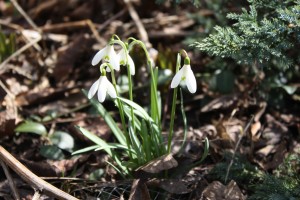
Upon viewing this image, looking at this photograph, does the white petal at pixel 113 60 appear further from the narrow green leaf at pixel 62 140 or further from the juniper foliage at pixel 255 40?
the narrow green leaf at pixel 62 140

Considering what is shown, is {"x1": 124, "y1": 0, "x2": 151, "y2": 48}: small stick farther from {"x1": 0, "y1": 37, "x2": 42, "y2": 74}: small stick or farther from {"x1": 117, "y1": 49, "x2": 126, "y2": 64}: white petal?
{"x1": 117, "y1": 49, "x2": 126, "y2": 64}: white petal

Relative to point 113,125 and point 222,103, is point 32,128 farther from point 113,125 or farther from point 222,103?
point 222,103

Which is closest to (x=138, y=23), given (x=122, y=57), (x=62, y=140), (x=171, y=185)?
(x=62, y=140)

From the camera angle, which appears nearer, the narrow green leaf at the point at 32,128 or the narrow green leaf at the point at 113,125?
the narrow green leaf at the point at 113,125

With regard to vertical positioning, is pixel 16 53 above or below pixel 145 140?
above

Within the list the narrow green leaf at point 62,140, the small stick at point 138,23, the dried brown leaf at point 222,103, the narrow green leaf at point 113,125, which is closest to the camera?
the narrow green leaf at point 113,125

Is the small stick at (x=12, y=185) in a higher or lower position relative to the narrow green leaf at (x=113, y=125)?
lower

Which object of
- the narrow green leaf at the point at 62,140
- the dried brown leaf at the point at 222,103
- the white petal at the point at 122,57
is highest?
the white petal at the point at 122,57

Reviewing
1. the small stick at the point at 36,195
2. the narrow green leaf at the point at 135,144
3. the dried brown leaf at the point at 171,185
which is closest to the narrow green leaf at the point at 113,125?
the narrow green leaf at the point at 135,144

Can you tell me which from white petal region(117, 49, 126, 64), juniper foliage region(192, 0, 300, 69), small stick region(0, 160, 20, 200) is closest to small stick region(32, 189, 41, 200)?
small stick region(0, 160, 20, 200)

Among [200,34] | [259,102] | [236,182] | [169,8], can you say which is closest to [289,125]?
[259,102]
